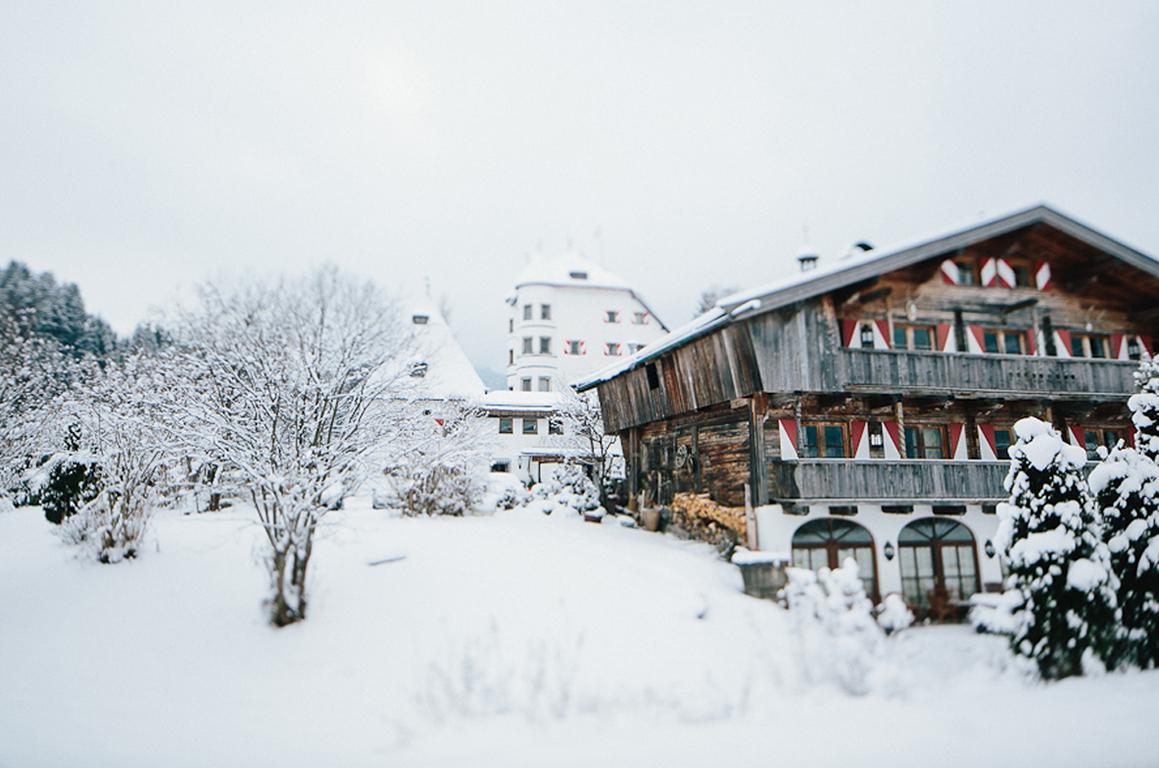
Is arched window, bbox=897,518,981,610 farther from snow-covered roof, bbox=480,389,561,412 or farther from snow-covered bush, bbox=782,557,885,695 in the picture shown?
snow-covered roof, bbox=480,389,561,412

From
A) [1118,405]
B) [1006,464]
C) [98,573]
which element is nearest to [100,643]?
[98,573]

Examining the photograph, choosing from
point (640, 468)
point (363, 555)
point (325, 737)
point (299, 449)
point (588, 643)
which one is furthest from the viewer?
point (640, 468)

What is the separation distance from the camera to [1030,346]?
71.0ft

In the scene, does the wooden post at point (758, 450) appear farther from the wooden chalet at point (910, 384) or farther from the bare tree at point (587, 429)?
the bare tree at point (587, 429)

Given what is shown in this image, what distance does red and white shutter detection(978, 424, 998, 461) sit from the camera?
21016 millimetres

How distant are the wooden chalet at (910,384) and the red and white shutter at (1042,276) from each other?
7cm

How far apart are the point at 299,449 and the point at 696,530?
1171 cm

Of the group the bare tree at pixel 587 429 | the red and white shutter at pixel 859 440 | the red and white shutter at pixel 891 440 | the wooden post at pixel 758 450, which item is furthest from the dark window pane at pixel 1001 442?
the bare tree at pixel 587 429

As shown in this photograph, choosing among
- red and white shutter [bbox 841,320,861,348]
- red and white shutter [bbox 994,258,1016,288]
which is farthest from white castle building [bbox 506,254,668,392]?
red and white shutter [bbox 994,258,1016,288]

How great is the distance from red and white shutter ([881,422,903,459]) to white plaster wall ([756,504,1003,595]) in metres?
1.60

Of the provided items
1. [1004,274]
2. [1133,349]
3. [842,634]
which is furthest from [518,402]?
[842,634]

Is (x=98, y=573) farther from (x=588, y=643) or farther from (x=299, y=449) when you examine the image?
(x=588, y=643)

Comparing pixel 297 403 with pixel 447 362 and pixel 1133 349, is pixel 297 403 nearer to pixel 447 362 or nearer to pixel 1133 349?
pixel 1133 349

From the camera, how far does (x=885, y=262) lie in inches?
738
